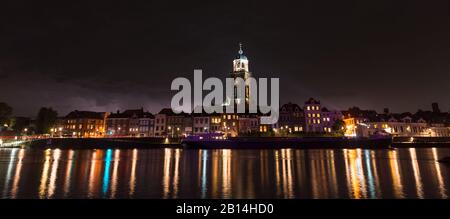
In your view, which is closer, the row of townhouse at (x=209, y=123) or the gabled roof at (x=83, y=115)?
the row of townhouse at (x=209, y=123)

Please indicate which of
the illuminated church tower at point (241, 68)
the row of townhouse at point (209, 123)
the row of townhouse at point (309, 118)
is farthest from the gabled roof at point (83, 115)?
the row of townhouse at point (309, 118)

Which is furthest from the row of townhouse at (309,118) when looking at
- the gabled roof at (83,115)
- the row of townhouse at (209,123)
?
the gabled roof at (83,115)

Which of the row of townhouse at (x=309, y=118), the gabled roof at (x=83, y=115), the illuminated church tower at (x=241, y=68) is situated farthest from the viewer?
the illuminated church tower at (x=241, y=68)

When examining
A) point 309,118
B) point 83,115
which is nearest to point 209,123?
point 309,118

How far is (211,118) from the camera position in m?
115

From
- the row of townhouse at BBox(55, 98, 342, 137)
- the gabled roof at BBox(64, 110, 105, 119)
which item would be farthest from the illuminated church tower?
the gabled roof at BBox(64, 110, 105, 119)

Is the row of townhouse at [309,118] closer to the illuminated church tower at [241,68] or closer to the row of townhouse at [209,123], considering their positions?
the row of townhouse at [209,123]

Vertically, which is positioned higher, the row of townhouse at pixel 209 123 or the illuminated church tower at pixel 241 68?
the illuminated church tower at pixel 241 68

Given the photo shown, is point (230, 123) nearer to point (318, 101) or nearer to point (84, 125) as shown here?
point (318, 101)

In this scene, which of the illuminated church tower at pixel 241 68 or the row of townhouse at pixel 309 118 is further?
the illuminated church tower at pixel 241 68

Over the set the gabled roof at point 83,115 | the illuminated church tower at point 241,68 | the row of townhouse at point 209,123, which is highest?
the illuminated church tower at point 241,68

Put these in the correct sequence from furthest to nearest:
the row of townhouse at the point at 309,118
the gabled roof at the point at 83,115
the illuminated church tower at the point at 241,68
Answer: the illuminated church tower at the point at 241,68
the gabled roof at the point at 83,115
the row of townhouse at the point at 309,118

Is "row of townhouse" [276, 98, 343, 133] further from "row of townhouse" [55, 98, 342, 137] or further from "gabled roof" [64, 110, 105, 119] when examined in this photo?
"gabled roof" [64, 110, 105, 119]

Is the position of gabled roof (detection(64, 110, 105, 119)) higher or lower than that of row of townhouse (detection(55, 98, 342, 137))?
higher
